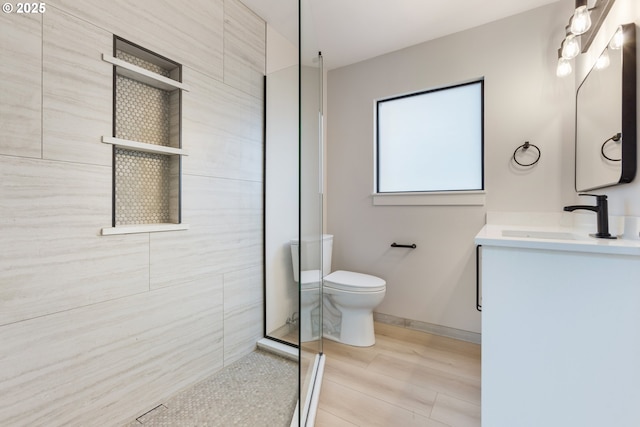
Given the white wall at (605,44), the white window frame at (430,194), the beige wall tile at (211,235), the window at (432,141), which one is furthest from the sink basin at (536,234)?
the beige wall tile at (211,235)

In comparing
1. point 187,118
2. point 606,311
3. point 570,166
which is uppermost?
point 187,118

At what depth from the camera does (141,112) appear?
1435mm

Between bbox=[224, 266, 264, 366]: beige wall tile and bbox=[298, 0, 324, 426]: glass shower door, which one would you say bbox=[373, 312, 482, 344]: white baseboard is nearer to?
bbox=[298, 0, 324, 426]: glass shower door

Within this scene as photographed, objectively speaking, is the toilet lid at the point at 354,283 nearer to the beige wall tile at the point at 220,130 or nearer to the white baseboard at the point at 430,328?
the white baseboard at the point at 430,328

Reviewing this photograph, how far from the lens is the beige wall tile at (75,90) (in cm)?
106

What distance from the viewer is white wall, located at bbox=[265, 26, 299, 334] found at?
6.33 feet

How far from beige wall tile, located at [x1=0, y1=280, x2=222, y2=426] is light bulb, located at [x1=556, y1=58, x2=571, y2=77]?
2.47 meters

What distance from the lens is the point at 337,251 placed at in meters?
2.70

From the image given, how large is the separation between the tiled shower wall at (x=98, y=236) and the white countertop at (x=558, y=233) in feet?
4.82

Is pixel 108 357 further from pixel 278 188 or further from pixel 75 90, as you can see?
pixel 278 188


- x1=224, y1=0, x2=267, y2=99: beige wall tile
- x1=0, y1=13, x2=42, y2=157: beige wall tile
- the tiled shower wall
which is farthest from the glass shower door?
x1=0, y1=13, x2=42, y2=157: beige wall tile

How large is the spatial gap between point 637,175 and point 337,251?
6.59ft

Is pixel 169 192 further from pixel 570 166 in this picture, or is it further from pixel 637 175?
pixel 570 166

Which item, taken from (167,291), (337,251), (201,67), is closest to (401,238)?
(337,251)
